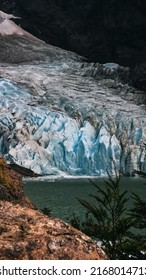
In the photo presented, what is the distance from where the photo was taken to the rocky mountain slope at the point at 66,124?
53.8 m

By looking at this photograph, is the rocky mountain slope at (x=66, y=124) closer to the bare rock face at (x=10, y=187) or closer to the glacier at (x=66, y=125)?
the glacier at (x=66, y=125)

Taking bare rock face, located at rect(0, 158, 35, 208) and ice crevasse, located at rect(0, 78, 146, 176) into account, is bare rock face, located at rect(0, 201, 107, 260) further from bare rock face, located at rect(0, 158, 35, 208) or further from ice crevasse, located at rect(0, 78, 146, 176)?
ice crevasse, located at rect(0, 78, 146, 176)

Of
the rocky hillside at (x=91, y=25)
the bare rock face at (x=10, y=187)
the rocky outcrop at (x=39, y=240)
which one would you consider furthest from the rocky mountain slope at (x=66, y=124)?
the rocky outcrop at (x=39, y=240)

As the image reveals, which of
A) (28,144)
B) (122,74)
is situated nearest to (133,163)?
(28,144)

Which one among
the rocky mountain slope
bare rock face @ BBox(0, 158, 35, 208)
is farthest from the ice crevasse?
bare rock face @ BBox(0, 158, 35, 208)

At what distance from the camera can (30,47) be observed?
304 feet

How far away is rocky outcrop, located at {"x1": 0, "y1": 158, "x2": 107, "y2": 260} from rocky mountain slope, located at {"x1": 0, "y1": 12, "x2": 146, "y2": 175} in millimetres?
47672

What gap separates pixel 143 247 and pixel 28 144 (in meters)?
48.3

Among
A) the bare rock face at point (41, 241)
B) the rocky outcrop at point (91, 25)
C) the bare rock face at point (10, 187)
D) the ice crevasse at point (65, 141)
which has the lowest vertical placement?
the ice crevasse at point (65, 141)

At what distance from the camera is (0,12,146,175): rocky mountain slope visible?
53844mm

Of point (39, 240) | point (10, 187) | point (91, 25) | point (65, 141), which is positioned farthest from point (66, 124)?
point (91, 25)

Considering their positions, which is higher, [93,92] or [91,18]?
[91,18]

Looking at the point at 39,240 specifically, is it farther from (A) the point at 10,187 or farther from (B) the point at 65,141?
(B) the point at 65,141

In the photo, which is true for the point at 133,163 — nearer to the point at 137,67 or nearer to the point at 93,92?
the point at 93,92
